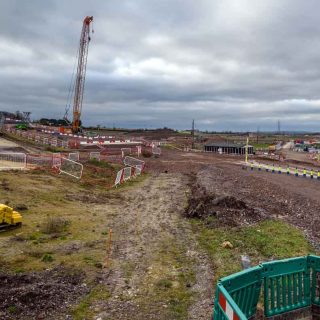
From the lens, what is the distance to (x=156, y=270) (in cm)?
1048

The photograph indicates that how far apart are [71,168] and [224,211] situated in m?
15.2

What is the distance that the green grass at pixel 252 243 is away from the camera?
428 inches

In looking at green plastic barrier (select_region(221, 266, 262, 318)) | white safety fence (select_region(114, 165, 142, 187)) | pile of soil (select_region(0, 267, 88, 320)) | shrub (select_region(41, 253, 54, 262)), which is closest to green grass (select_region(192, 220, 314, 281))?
green plastic barrier (select_region(221, 266, 262, 318))

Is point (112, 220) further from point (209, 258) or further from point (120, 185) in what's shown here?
point (120, 185)

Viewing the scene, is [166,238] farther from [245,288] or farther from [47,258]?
[245,288]

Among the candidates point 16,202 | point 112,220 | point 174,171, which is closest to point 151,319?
point 112,220

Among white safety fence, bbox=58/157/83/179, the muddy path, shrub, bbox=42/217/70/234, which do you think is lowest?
the muddy path

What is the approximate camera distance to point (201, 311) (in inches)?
315

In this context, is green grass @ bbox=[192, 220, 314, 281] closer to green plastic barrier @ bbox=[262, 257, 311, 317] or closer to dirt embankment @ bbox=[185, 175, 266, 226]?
dirt embankment @ bbox=[185, 175, 266, 226]

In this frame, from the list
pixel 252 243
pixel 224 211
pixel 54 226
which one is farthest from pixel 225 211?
pixel 54 226

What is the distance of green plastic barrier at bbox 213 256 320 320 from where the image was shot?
6320 millimetres

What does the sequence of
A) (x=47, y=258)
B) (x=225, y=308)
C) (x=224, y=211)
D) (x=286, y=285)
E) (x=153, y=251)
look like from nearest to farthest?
(x=225, y=308) → (x=286, y=285) → (x=47, y=258) → (x=153, y=251) → (x=224, y=211)

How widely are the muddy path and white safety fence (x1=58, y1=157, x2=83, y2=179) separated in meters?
9.50

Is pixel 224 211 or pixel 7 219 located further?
pixel 224 211
